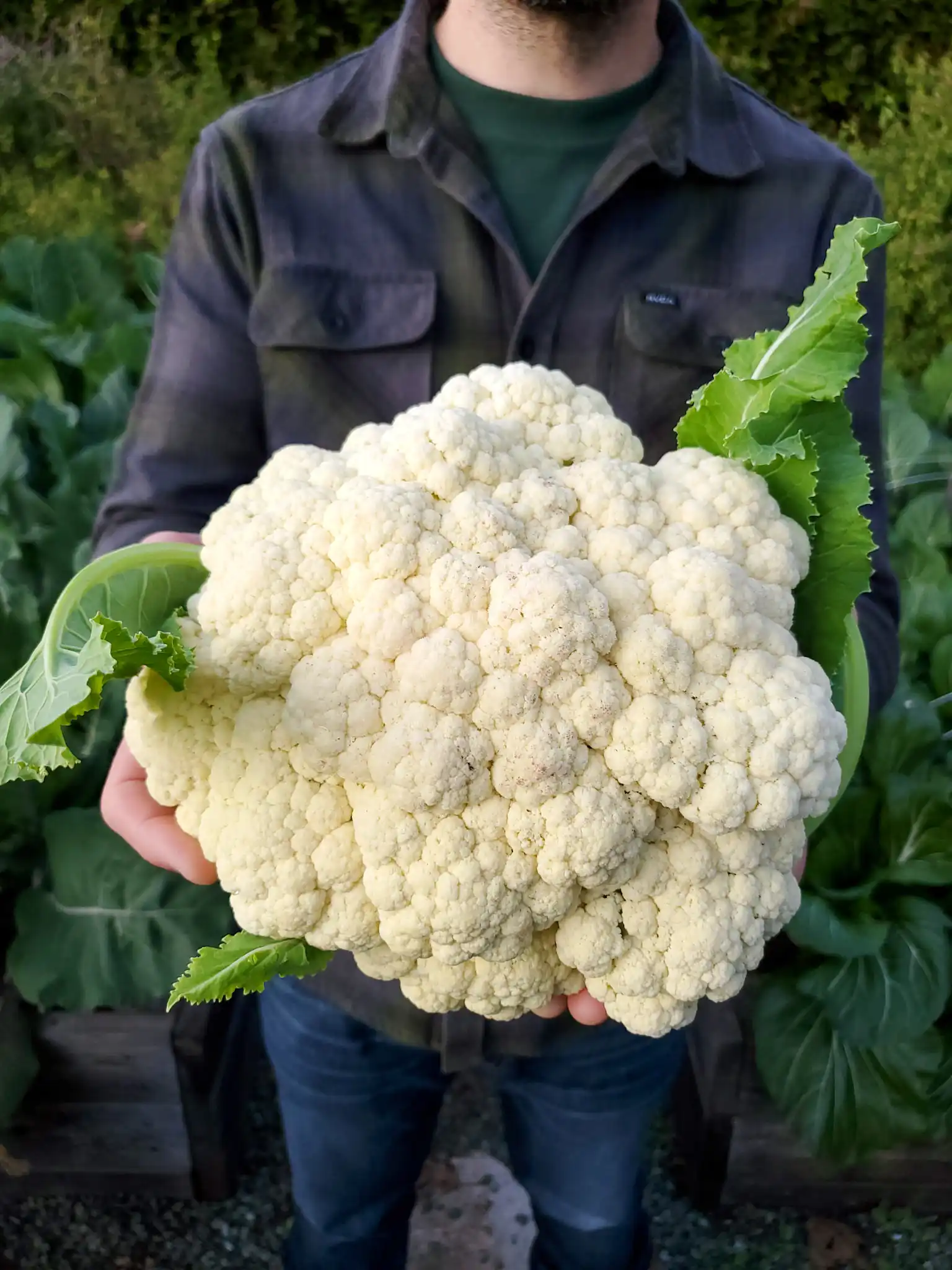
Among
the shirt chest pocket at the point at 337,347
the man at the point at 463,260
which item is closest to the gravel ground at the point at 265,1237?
the man at the point at 463,260

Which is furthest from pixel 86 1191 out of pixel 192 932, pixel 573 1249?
pixel 573 1249

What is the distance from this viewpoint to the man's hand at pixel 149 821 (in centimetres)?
89

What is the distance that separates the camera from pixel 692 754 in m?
0.75

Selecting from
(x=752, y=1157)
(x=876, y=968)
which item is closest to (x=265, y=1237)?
(x=752, y=1157)

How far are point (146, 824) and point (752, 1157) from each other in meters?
1.31

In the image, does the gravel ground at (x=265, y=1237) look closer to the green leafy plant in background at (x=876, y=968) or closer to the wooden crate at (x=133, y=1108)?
the wooden crate at (x=133, y=1108)

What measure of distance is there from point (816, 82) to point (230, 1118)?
4014 mm

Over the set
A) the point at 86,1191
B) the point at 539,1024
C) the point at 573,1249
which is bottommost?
the point at 86,1191

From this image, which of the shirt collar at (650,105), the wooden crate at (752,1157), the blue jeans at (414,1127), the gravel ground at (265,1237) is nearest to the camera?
the shirt collar at (650,105)

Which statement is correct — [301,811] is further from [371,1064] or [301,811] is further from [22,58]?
[22,58]

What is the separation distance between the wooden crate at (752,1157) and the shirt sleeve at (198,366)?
1164mm

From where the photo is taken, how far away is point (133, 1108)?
1.64 meters

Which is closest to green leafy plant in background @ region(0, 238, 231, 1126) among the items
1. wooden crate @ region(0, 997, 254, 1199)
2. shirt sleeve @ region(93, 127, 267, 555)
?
wooden crate @ region(0, 997, 254, 1199)

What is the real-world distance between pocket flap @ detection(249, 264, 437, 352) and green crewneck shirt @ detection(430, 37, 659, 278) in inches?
4.8
